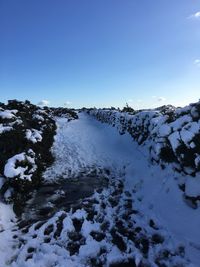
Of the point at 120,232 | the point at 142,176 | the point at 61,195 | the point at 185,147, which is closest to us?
the point at 120,232

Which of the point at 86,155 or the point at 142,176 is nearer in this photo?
the point at 142,176

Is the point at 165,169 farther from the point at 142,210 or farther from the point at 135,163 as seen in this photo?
the point at 135,163

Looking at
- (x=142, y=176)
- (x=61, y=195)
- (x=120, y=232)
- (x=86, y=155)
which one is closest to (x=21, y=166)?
(x=61, y=195)

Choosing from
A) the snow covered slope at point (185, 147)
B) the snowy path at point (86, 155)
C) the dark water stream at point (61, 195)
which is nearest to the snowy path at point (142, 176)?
the snowy path at point (86, 155)

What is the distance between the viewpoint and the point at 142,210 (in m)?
6.51

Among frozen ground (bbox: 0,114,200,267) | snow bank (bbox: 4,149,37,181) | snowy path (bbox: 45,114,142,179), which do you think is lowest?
frozen ground (bbox: 0,114,200,267)

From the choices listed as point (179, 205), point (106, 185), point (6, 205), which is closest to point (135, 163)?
point (106, 185)

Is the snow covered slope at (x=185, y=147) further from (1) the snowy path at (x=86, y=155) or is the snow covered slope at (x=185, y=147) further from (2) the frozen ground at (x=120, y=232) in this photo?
(1) the snowy path at (x=86, y=155)

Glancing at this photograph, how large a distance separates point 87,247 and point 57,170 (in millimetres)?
5105

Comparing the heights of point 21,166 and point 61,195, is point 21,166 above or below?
above

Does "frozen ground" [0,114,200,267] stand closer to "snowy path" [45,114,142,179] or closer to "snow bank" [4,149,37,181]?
"snow bank" [4,149,37,181]

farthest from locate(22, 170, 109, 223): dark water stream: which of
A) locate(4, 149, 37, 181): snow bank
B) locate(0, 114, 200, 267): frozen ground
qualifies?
locate(4, 149, 37, 181): snow bank

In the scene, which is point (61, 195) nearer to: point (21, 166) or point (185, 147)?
point (21, 166)

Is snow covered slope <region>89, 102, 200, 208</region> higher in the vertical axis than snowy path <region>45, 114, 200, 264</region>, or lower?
higher
